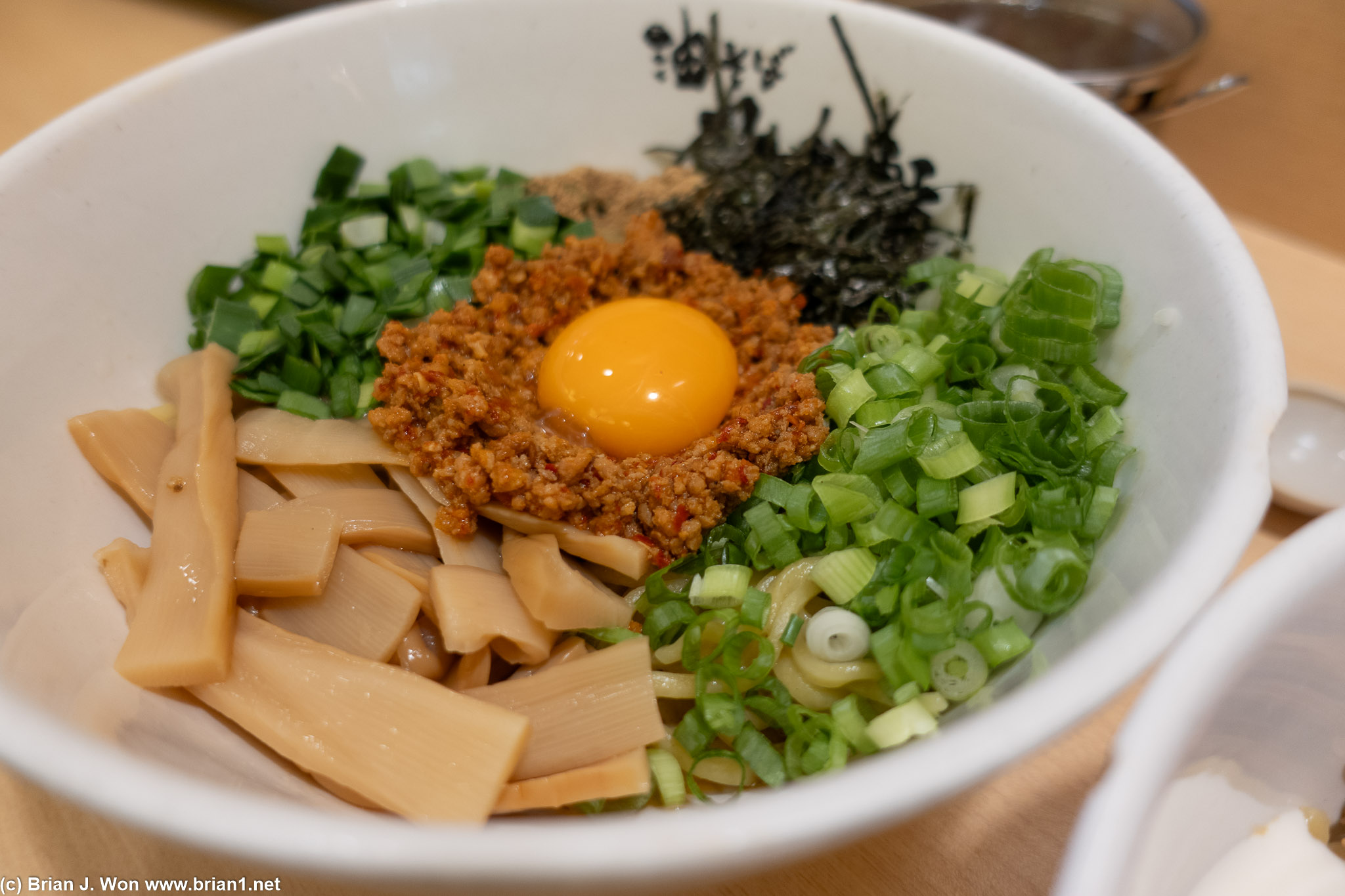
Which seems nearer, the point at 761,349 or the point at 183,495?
the point at 183,495

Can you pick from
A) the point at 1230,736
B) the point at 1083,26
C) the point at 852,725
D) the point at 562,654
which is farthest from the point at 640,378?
the point at 1083,26

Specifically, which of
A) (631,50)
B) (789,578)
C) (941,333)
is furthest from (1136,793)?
(631,50)

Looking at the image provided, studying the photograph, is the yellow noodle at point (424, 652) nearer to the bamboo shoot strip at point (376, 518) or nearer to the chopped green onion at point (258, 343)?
the bamboo shoot strip at point (376, 518)

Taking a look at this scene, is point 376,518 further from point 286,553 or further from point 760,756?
point 760,756

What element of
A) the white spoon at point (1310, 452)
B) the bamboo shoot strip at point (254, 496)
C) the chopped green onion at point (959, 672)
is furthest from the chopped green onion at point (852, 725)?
the white spoon at point (1310, 452)

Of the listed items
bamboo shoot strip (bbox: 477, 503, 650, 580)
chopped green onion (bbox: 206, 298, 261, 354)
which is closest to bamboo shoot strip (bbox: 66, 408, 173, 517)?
chopped green onion (bbox: 206, 298, 261, 354)

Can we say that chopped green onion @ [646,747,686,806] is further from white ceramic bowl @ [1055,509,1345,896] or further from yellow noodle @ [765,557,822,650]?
white ceramic bowl @ [1055,509,1345,896]

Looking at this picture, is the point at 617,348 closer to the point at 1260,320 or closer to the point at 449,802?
the point at 449,802
